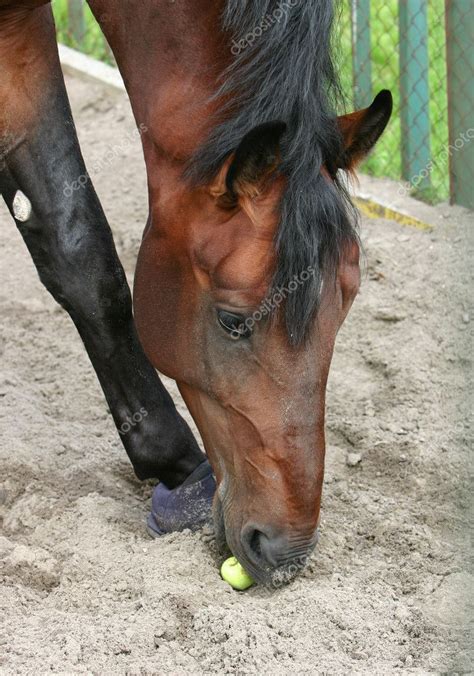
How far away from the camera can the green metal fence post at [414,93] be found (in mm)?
5793

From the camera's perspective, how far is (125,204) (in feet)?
18.3

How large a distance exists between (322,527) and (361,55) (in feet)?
12.0

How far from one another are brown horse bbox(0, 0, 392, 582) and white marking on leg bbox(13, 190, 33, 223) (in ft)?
1.82

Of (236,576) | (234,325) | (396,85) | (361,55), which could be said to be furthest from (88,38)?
(236,576)

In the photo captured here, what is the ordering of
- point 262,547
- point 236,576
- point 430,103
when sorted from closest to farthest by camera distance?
point 262,547
point 236,576
point 430,103

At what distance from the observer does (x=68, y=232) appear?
3.32 meters

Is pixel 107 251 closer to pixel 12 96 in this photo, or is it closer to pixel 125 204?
pixel 12 96

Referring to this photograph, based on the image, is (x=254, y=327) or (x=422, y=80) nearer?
(x=254, y=327)

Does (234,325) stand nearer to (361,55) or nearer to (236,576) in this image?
(236,576)

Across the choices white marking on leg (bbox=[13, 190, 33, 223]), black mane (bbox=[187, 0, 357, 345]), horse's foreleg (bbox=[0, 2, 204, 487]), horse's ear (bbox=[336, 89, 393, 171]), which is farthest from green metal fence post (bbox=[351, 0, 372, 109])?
black mane (bbox=[187, 0, 357, 345])

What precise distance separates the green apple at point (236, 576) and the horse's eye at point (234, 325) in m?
0.70

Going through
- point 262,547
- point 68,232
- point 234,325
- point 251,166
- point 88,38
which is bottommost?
point 262,547

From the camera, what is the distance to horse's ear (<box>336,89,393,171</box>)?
2811mm

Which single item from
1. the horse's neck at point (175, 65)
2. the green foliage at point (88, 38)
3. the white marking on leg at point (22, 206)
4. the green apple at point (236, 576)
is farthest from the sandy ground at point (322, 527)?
the green foliage at point (88, 38)
